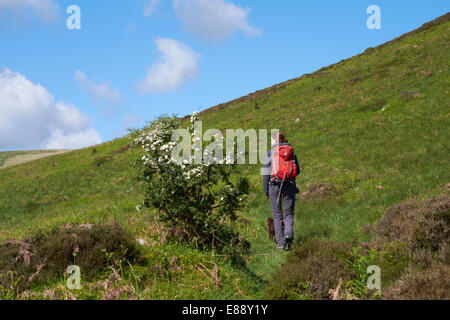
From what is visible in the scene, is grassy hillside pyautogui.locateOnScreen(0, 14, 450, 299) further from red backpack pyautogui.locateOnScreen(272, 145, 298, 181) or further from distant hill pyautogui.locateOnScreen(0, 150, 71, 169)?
distant hill pyautogui.locateOnScreen(0, 150, 71, 169)

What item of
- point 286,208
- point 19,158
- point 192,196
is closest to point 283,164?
point 286,208

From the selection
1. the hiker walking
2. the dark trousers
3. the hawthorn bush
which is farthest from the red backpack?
the hawthorn bush

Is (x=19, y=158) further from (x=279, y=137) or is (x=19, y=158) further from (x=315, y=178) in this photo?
(x=279, y=137)

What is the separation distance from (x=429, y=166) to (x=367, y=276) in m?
8.58

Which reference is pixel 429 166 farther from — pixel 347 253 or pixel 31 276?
pixel 31 276

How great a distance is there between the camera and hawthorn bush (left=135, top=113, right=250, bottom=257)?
6.86 metres

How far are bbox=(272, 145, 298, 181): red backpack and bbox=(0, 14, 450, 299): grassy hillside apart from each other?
157 cm

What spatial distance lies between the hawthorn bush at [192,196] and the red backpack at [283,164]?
90 cm

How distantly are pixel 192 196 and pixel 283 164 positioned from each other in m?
2.18

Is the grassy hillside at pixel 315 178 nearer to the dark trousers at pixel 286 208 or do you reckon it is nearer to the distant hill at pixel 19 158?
the dark trousers at pixel 286 208

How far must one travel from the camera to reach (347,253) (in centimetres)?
588

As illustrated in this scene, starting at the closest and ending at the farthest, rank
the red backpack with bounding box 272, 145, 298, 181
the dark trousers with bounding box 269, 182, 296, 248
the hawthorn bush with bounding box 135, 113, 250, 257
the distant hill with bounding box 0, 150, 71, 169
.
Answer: the hawthorn bush with bounding box 135, 113, 250, 257
the red backpack with bounding box 272, 145, 298, 181
the dark trousers with bounding box 269, 182, 296, 248
the distant hill with bounding box 0, 150, 71, 169

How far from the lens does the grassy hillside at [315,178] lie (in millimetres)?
5707

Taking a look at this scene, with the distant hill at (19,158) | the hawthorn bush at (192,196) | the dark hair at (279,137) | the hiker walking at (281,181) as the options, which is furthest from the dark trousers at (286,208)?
the distant hill at (19,158)
